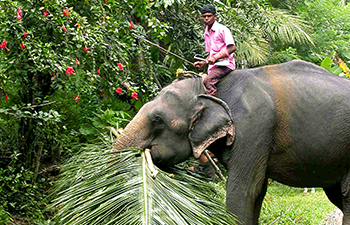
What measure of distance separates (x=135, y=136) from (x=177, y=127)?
39cm

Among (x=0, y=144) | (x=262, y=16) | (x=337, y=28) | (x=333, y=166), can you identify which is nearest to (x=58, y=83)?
(x=0, y=144)

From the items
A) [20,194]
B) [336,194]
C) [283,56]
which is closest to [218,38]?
[336,194]

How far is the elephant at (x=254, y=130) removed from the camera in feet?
15.0

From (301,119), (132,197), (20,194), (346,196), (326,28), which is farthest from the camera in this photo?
(326,28)

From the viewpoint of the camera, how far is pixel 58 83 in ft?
18.5

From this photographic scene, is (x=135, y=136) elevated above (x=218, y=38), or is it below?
below

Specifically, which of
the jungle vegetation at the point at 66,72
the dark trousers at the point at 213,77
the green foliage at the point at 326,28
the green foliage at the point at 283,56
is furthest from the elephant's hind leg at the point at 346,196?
the green foliage at the point at 326,28

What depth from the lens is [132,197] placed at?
150 inches

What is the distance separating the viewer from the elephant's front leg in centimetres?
454

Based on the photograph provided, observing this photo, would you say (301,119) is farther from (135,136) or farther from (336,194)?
(135,136)

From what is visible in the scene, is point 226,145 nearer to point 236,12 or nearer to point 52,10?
point 52,10

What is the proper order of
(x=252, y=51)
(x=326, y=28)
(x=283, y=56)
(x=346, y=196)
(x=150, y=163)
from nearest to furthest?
(x=150, y=163) < (x=346, y=196) < (x=252, y=51) < (x=283, y=56) < (x=326, y=28)

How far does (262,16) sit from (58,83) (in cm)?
378

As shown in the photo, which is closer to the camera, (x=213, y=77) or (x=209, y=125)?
(x=209, y=125)
